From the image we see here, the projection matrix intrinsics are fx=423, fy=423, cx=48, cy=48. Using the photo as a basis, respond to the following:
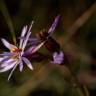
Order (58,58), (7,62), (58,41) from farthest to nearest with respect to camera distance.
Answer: (58,41) < (7,62) < (58,58)

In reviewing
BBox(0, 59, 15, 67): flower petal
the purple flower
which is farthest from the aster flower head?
the purple flower

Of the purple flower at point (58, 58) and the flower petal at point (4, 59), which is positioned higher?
the flower petal at point (4, 59)

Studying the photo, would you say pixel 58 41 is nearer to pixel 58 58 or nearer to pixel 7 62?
A: pixel 7 62

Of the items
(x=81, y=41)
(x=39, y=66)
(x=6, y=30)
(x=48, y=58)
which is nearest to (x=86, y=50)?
(x=81, y=41)

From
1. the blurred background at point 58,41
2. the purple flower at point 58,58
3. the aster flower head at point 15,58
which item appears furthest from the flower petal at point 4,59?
the blurred background at point 58,41

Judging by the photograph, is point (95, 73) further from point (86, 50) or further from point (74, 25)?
point (74, 25)

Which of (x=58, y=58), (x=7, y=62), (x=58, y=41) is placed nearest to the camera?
(x=58, y=58)

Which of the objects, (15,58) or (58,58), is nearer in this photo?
(58,58)

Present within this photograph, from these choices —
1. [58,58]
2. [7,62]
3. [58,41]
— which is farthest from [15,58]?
[58,41]

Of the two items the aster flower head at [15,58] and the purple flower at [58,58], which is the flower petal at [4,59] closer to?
the aster flower head at [15,58]
